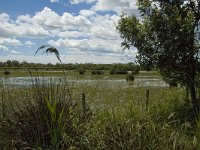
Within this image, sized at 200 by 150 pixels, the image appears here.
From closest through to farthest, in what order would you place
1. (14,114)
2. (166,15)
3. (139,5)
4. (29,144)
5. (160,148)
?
(160,148), (29,144), (14,114), (166,15), (139,5)

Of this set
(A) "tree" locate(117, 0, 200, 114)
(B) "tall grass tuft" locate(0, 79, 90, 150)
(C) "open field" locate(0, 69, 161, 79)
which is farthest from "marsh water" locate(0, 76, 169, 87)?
(A) "tree" locate(117, 0, 200, 114)

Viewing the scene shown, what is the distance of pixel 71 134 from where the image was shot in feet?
22.1

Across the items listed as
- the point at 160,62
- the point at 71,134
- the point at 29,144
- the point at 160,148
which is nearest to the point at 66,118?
the point at 71,134

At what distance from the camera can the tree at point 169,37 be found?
12.5 meters

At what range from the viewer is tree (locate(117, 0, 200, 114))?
41.0 feet

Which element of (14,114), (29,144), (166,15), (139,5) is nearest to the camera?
(29,144)

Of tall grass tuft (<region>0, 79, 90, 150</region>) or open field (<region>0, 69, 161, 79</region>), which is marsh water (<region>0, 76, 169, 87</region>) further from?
tall grass tuft (<region>0, 79, 90, 150</region>)

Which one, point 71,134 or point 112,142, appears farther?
point 71,134

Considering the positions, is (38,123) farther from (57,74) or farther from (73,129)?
(57,74)

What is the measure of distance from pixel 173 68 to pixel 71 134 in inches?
299

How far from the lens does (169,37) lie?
1259cm

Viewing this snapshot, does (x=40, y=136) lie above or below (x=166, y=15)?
below

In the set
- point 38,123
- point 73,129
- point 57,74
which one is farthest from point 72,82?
point 38,123

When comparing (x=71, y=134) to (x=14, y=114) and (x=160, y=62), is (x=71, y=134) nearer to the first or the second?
(x=14, y=114)
